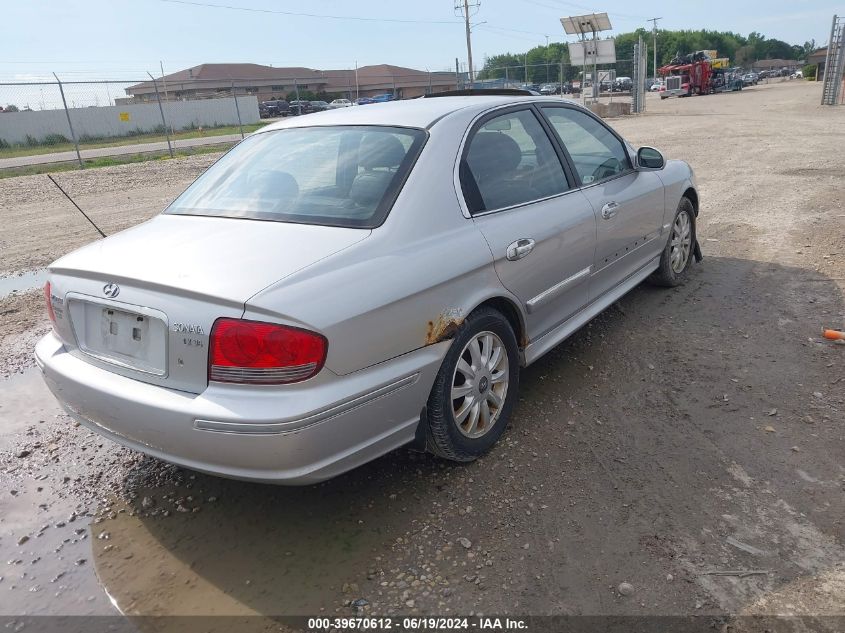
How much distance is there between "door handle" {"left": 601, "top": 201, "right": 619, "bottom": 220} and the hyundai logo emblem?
2771mm

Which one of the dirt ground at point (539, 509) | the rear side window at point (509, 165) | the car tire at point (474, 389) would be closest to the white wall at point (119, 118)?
the rear side window at point (509, 165)

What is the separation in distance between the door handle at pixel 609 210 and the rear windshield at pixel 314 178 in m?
1.43

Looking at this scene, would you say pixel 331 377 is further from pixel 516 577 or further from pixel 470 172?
pixel 470 172

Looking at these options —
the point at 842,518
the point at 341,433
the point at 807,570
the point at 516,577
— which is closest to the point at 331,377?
the point at 341,433

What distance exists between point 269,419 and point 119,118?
104 ft

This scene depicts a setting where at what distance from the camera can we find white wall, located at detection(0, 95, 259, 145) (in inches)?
1163

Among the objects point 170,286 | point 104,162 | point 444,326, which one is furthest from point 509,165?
point 104,162

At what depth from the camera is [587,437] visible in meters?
3.41

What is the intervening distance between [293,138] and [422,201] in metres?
1.06

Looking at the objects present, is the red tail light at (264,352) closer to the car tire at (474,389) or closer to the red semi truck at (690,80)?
the car tire at (474,389)

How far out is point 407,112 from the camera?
3520 mm

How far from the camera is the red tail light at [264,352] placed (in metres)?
2.34

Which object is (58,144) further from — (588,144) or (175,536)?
(175,536)

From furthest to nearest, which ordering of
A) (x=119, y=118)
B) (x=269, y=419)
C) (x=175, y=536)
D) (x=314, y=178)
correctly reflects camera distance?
(x=119, y=118) < (x=314, y=178) < (x=175, y=536) < (x=269, y=419)
